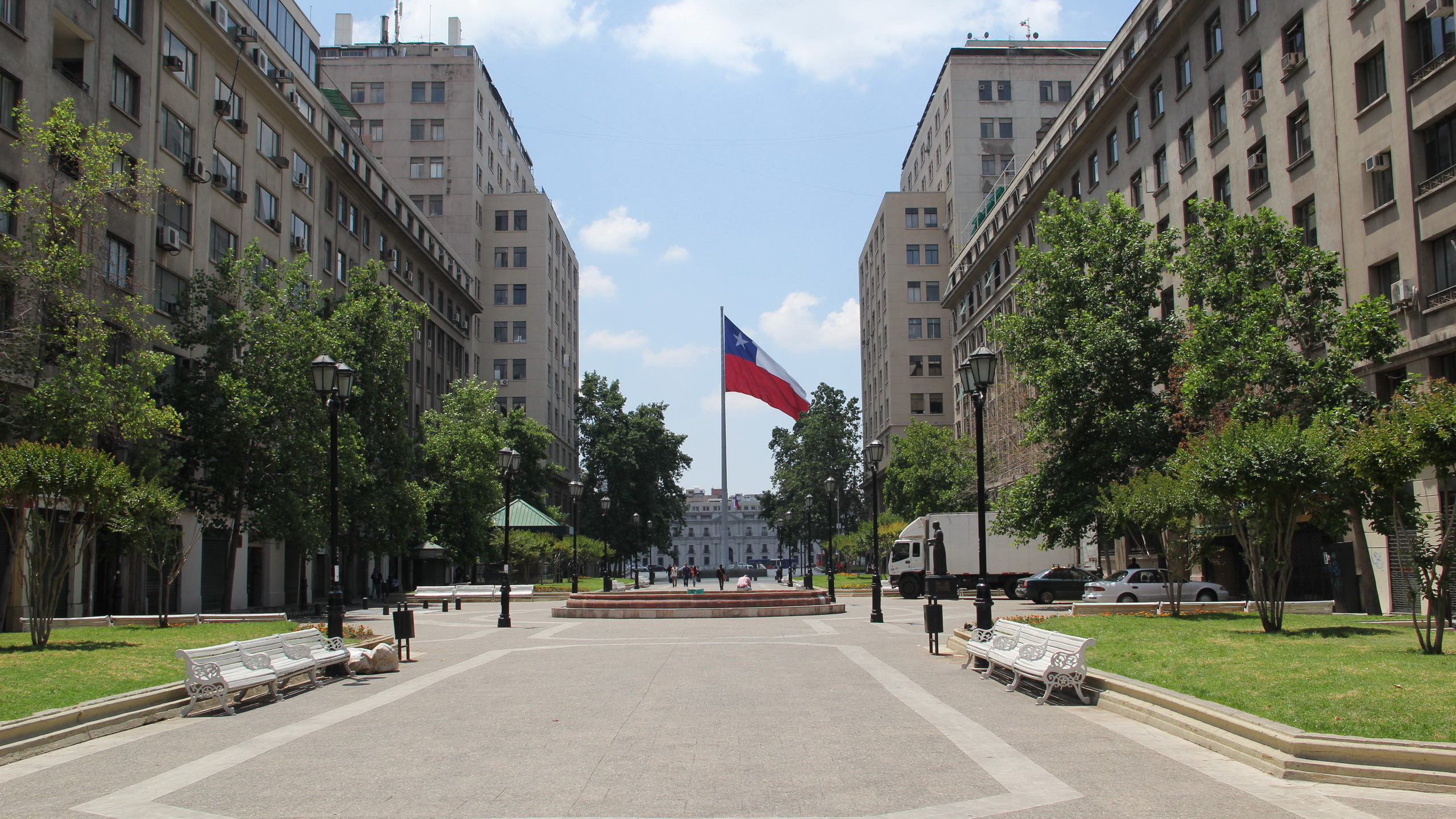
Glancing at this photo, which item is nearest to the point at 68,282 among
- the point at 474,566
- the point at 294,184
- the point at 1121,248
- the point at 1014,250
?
the point at 294,184

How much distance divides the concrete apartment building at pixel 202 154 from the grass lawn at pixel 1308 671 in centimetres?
2374

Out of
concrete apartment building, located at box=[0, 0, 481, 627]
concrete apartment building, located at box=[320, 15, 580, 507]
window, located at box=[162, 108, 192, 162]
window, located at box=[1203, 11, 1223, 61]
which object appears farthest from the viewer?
concrete apartment building, located at box=[320, 15, 580, 507]

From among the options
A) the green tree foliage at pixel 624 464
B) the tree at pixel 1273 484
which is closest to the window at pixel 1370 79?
the tree at pixel 1273 484

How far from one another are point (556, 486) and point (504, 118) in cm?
3146

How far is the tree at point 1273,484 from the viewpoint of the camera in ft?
59.0

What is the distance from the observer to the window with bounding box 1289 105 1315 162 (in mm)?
30156

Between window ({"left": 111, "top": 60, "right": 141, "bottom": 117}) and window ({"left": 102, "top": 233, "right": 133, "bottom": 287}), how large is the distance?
151 inches

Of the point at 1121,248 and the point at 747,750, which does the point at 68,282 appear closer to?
the point at 747,750

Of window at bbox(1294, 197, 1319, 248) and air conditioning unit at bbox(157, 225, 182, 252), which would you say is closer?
window at bbox(1294, 197, 1319, 248)

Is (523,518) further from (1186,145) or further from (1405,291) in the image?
(1405,291)

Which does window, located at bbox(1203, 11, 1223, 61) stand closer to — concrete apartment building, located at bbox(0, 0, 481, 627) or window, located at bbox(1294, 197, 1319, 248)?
window, located at bbox(1294, 197, 1319, 248)

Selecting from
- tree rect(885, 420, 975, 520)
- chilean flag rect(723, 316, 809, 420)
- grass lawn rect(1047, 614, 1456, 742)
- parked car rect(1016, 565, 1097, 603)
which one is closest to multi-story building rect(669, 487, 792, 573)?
tree rect(885, 420, 975, 520)

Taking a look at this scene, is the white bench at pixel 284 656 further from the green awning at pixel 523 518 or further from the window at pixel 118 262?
the green awning at pixel 523 518

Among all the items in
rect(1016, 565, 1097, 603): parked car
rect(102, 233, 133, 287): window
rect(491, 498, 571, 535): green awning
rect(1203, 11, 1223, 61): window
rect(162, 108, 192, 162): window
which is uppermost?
rect(1203, 11, 1223, 61): window
